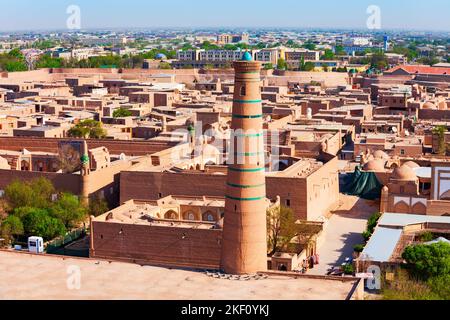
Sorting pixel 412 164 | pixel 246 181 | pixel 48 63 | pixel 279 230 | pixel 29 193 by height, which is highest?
pixel 246 181

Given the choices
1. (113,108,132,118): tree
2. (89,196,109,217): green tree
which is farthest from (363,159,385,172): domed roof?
(113,108,132,118): tree

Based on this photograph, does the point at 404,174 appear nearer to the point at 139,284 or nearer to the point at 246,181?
the point at 246,181

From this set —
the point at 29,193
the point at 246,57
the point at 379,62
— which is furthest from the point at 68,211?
the point at 379,62

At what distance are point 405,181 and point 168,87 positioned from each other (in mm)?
41799

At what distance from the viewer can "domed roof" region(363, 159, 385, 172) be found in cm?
3425

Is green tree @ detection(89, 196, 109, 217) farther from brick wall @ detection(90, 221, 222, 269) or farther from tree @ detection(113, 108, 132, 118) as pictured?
tree @ detection(113, 108, 132, 118)

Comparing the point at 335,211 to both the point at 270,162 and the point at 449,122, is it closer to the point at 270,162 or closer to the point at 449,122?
the point at 270,162

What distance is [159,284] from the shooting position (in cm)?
1842

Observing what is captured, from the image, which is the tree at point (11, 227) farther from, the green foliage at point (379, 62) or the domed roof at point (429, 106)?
the green foliage at point (379, 62)

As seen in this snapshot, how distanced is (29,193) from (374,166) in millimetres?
13962

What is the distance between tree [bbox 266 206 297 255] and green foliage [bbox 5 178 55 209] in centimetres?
923

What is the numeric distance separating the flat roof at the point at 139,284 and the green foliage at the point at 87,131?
69.2 feet

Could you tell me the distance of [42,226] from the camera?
90.3 feet
